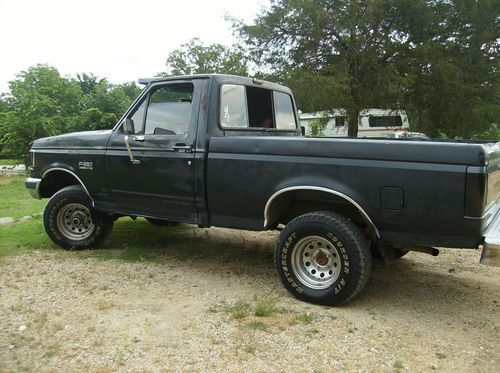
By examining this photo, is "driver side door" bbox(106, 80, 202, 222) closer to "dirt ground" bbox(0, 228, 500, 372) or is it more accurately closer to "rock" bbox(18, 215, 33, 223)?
"dirt ground" bbox(0, 228, 500, 372)

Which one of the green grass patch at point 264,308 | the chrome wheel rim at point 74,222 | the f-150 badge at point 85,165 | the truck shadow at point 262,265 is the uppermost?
the f-150 badge at point 85,165

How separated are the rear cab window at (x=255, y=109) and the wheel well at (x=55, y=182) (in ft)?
7.51

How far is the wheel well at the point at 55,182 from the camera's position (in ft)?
19.5

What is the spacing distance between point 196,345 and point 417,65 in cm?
2032

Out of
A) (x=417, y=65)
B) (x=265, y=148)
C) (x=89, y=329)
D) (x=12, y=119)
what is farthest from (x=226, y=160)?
(x=417, y=65)

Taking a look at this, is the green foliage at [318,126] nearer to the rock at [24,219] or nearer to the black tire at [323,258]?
the rock at [24,219]

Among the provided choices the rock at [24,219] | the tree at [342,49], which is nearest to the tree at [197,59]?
the tree at [342,49]

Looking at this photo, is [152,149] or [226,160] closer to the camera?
[226,160]

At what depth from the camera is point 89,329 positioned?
141 inches

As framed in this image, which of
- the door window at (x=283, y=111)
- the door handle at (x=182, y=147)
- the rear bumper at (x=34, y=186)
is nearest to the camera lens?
the door handle at (x=182, y=147)

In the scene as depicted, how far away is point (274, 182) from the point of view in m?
4.18

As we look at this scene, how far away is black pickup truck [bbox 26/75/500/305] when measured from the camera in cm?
354

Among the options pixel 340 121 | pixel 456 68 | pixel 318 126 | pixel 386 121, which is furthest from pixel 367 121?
pixel 456 68

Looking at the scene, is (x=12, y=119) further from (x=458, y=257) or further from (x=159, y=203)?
(x=458, y=257)
